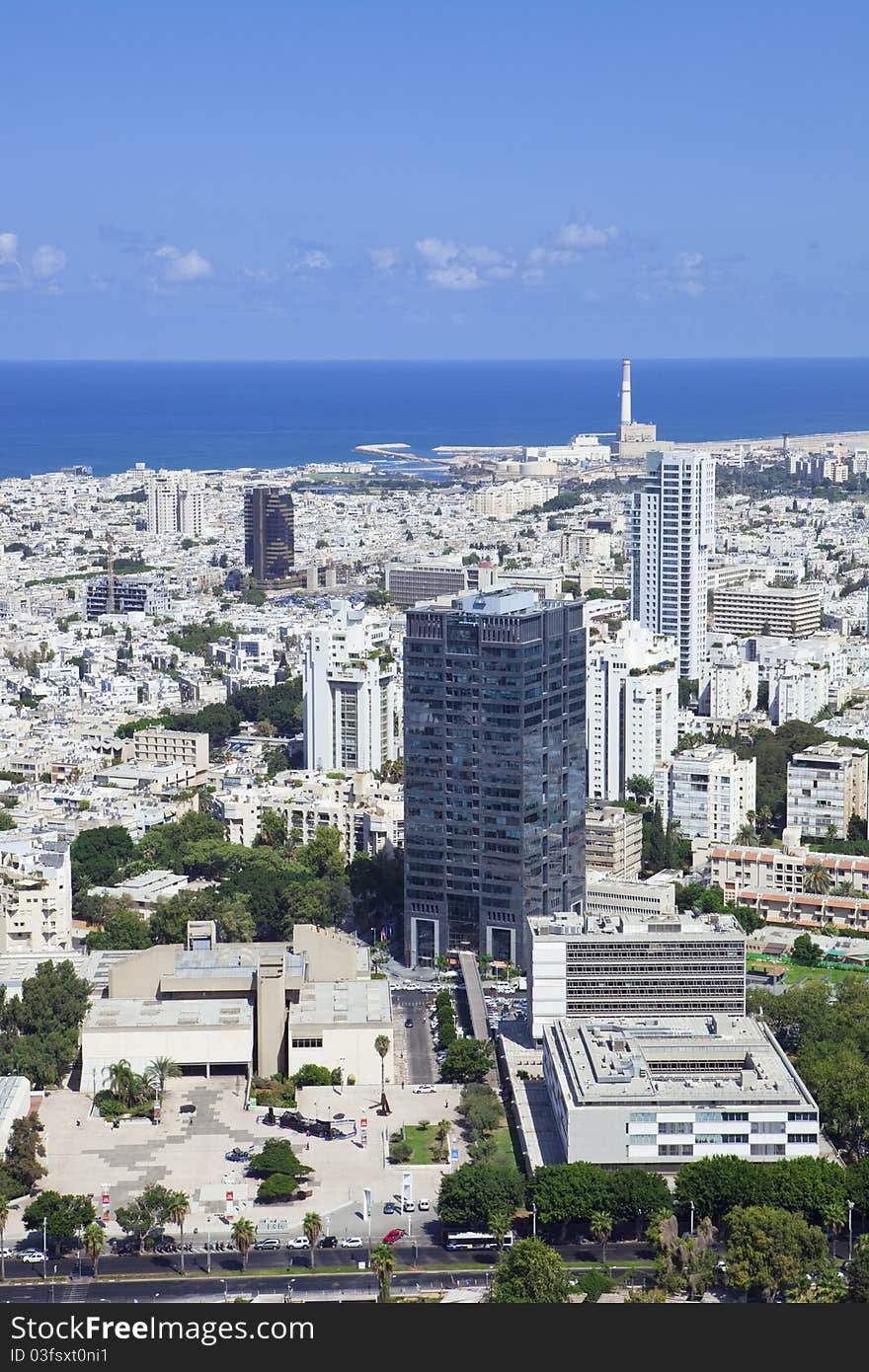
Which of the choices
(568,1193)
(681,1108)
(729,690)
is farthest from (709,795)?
(568,1193)

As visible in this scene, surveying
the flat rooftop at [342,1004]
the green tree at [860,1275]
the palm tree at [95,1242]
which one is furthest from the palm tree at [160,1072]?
the green tree at [860,1275]

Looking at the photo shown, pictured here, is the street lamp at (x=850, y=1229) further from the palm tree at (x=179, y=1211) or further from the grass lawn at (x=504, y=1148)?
the palm tree at (x=179, y=1211)

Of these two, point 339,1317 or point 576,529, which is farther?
point 576,529

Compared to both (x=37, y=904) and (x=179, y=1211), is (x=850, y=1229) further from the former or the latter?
(x=37, y=904)

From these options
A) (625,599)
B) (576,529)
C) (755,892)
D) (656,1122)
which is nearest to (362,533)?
(576,529)

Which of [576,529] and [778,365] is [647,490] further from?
[778,365]
